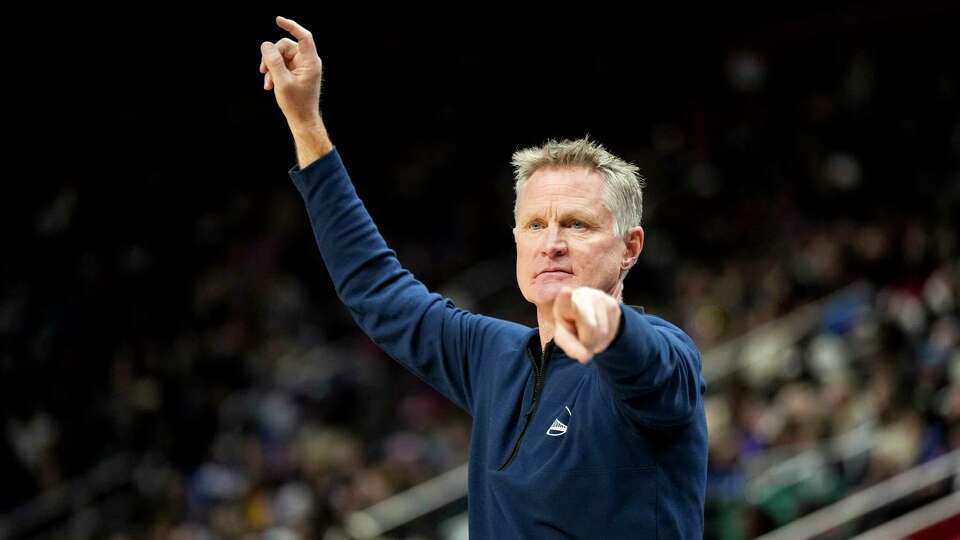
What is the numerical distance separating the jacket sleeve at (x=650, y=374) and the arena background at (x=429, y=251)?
4.71 meters

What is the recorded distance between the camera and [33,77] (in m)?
13.9

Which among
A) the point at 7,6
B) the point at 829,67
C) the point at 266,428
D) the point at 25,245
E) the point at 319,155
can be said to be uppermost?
the point at 7,6

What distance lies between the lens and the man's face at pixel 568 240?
2697 millimetres

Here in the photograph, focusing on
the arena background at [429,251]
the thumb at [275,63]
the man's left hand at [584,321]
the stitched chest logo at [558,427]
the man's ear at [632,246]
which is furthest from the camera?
the arena background at [429,251]

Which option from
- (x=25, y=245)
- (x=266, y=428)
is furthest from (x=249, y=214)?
(x=266, y=428)

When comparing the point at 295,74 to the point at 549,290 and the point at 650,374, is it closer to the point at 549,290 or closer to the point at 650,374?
the point at 549,290

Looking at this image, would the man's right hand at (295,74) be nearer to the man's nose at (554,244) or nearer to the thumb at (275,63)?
the thumb at (275,63)

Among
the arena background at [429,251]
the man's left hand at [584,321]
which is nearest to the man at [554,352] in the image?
the man's left hand at [584,321]

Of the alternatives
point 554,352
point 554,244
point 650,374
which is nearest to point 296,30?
point 554,244

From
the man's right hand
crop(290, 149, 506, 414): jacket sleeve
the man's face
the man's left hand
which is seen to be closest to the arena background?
crop(290, 149, 506, 414): jacket sleeve

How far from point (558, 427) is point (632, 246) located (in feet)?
1.39

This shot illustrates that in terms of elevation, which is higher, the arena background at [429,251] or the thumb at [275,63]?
the arena background at [429,251]

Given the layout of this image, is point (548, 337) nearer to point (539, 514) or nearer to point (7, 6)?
point (539, 514)

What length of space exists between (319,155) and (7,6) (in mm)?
12333
